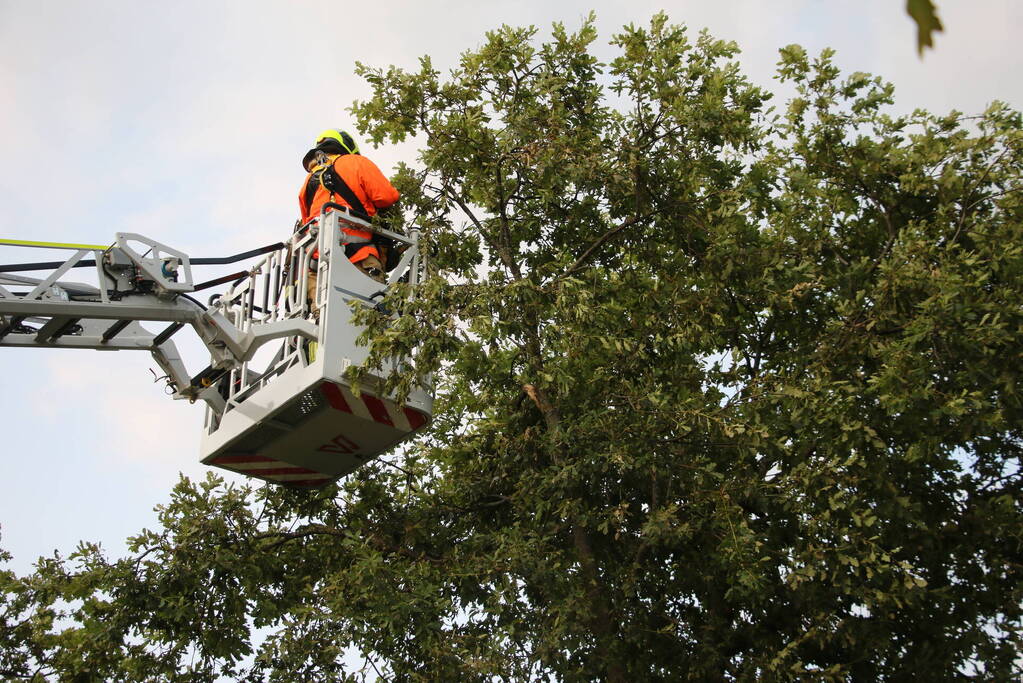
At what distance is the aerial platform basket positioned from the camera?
855 centimetres

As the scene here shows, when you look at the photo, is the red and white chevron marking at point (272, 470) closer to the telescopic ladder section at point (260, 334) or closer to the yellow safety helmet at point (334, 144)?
the telescopic ladder section at point (260, 334)

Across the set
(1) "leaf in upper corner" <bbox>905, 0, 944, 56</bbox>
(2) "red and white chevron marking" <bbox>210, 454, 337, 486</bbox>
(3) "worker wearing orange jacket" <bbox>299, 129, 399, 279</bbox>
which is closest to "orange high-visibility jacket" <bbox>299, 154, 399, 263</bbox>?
(3) "worker wearing orange jacket" <bbox>299, 129, 399, 279</bbox>

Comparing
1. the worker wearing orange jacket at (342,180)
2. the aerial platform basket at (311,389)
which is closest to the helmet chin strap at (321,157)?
the worker wearing orange jacket at (342,180)

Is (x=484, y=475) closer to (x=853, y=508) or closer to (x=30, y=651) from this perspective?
(x=853, y=508)

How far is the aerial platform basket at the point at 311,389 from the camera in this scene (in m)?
8.55

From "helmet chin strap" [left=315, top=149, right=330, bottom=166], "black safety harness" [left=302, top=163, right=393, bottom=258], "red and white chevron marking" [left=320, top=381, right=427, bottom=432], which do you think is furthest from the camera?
"helmet chin strap" [left=315, top=149, right=330, bottom=166]

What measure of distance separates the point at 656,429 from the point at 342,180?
11.1 ft

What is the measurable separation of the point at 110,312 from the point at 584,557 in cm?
431

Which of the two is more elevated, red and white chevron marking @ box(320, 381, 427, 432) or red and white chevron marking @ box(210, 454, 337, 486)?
red and white chevron marking @ box(210, 454, 337, 486)

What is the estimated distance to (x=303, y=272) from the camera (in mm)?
9102

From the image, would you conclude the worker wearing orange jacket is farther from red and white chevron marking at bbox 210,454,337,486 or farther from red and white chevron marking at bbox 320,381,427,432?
red and white chevron marking at bbox 210,454,337,486

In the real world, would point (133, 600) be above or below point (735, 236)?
below

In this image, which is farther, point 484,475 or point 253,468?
point 484,475

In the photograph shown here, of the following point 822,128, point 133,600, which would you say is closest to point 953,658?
point 822,128
